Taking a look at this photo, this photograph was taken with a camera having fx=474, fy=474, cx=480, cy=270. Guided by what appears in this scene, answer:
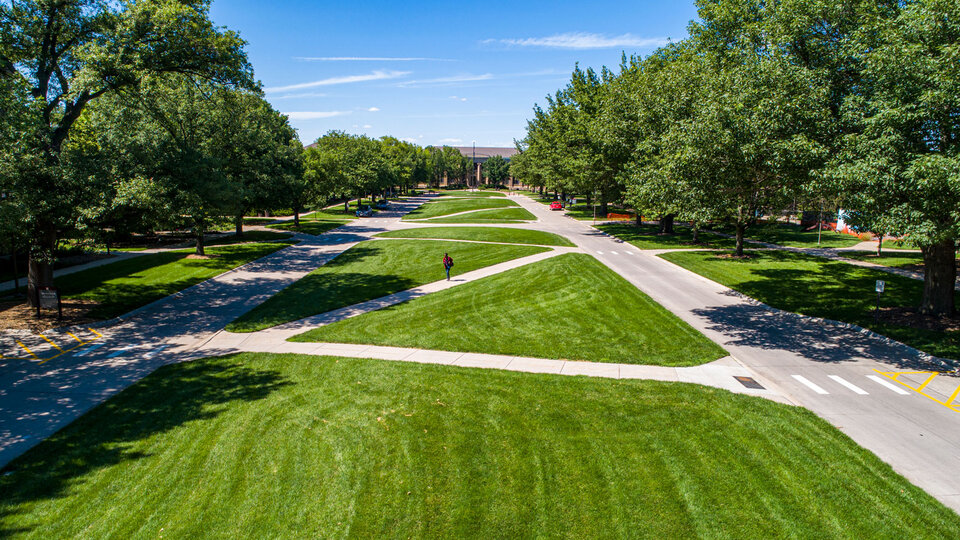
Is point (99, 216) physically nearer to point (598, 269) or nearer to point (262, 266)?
point (262, 266)

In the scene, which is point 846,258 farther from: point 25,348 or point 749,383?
point 25,348

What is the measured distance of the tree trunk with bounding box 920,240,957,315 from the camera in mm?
14953

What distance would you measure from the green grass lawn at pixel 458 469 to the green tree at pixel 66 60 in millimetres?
8573

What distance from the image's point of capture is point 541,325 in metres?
16.7

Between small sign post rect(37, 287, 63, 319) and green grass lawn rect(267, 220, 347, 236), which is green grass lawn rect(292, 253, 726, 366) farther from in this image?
green grass lawn rect(267, 220, 347, 236)

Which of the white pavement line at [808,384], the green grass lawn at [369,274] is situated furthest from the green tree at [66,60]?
the white pavement line at [808,384]

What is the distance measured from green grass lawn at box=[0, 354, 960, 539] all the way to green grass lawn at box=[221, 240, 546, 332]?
7507 millimetres

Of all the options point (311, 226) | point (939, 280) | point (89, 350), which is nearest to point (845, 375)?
point (939, 280)

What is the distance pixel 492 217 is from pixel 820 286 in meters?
37.3

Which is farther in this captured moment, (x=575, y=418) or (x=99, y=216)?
(x=99, y=216)

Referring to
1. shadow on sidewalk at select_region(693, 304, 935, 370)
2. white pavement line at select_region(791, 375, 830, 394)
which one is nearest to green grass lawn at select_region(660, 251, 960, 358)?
shadow on sidewalk at select_region(693, 304, 935, 370)

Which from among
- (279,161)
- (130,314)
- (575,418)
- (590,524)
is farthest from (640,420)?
(279,161)

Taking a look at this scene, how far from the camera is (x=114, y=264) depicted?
85.6 ft

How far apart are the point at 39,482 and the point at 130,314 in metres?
12.0
